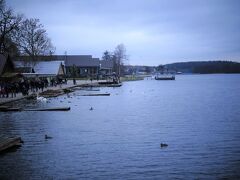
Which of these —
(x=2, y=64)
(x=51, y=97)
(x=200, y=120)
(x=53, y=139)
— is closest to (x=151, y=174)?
(x=53, y=139)

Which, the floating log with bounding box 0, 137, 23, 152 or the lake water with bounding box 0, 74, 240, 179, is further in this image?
the floating log with bounding box 0, 137, 23, 152

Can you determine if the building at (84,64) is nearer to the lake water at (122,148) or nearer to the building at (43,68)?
the building at (43,68)

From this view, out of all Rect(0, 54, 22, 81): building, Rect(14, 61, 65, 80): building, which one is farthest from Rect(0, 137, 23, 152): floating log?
Rect(14, 61, 65, 80): building

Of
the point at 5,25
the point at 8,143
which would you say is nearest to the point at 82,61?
the point at 5,25

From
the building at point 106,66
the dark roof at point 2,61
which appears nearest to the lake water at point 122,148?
the dark roof at point 2,61

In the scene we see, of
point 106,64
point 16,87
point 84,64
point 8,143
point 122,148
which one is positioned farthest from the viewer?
point 106,64

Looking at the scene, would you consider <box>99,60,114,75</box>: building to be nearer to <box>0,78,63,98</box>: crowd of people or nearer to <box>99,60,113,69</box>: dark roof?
<box>99,60,113,69</box>: dark roof

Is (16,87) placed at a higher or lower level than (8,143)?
higher

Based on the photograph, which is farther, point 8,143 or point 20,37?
point 20,37

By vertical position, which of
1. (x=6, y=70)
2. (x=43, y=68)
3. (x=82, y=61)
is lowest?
(x=6, y=70)

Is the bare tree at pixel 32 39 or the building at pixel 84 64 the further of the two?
the building at pixel 84 64

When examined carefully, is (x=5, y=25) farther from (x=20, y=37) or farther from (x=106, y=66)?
(x=106, y=66)

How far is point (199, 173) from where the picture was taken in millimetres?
15648

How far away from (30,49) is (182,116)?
60256 mm
